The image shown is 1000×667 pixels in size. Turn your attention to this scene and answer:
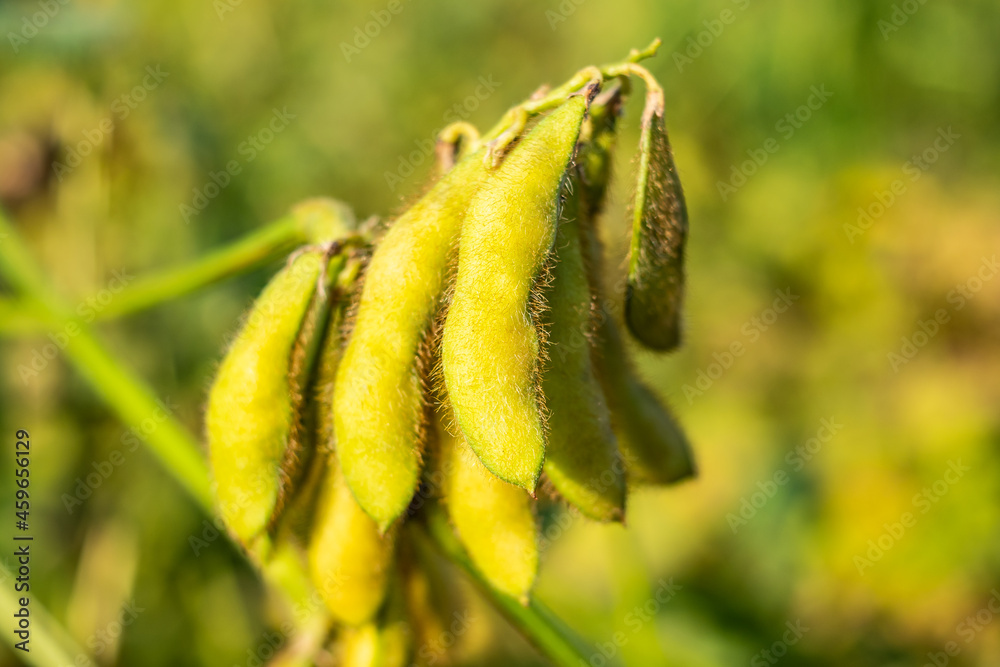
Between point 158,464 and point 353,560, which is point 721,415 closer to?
point 158,464

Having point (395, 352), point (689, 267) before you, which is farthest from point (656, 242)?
point (689, 267)

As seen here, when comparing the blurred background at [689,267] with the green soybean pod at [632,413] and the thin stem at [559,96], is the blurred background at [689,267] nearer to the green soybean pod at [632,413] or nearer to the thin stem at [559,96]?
the green soybean pod at [632,413]

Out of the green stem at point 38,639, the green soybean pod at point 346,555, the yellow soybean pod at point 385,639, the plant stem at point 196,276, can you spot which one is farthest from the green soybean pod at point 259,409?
the green stem at point 38,639

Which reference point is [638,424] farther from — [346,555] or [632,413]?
[346,555]

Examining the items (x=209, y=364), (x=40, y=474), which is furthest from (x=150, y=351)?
(x=40, y=474)

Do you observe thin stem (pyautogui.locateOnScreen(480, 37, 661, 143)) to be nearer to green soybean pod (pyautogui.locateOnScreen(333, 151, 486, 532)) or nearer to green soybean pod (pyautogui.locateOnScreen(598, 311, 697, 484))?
green soybean pod (pyautogui.locateOnScreen(333, 151, 486, 532))

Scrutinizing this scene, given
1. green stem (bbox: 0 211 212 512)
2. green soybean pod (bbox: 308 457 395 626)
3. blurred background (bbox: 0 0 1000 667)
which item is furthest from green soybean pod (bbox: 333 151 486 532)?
green stem (bbox: 0 211 212 512)
